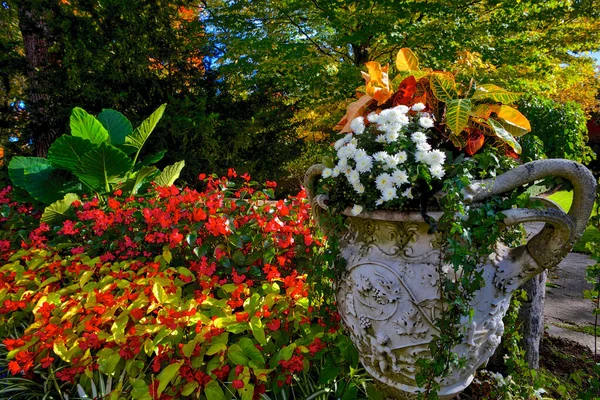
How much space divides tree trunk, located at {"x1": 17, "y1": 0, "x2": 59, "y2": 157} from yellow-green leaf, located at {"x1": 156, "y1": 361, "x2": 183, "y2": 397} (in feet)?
16.3

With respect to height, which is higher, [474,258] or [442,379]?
[474,258]

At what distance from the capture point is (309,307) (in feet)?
6.30

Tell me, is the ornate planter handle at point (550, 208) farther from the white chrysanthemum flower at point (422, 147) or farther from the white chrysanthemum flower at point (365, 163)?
the white chrysanthemum flower at point (365, 163)

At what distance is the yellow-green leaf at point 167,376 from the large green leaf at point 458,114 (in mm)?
1482

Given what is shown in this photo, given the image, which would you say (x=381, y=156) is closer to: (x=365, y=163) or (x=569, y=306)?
(x=365, y=163)

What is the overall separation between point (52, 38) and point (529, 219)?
20.7 ft

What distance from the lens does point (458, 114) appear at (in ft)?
4.41

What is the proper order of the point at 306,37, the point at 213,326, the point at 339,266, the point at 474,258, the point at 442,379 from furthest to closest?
the point at 306,37
the point at 213,326
the point at 339,266
the point at 442,379
the point at 474,258

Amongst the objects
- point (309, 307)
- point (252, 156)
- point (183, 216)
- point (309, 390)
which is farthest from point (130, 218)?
point (252, 156)

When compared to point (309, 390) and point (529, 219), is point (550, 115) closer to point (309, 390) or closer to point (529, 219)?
point (529, 219)

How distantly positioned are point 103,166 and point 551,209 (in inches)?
121

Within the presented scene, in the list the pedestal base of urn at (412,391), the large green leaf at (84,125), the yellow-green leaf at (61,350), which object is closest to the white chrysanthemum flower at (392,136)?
the pedestal base of urn at (412,391)

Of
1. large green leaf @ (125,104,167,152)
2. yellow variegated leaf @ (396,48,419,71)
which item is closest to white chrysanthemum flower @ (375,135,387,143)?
yellow variegated leaf @ (396,48,419,71)

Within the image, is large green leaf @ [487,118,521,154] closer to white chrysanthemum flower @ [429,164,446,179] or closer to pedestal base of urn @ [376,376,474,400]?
white chrysanthemum flower @ [429,164,446,179]
